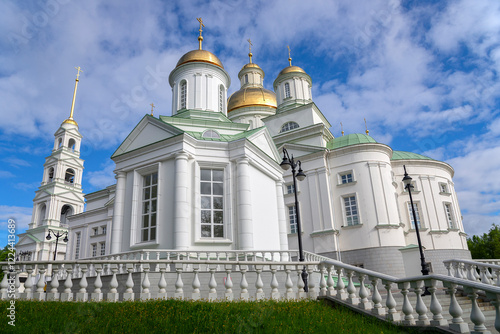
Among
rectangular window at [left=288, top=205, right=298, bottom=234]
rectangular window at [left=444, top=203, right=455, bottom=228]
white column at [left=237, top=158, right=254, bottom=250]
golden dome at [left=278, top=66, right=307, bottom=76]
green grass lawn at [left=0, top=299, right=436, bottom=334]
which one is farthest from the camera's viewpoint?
golden dome at [left=278, top=66, right=307, bottom=76]

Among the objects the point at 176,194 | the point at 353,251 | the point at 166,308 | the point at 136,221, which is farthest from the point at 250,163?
the point at 353,251

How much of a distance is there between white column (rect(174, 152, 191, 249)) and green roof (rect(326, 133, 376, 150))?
17.6 m

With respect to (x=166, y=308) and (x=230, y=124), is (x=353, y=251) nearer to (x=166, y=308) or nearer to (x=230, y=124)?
(x=230, y=124)

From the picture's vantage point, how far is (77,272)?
12711 millimetres

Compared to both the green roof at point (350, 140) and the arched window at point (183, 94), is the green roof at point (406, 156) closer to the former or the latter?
the green roof at point (350, 140)

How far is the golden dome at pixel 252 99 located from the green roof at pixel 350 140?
1315 centimetres

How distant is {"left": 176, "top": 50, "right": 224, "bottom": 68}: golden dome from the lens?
22.8 meters

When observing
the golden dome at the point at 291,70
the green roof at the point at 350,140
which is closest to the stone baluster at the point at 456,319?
the green roof at the point at 350,140

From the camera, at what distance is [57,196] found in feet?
177

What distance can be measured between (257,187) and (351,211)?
12.9 meters

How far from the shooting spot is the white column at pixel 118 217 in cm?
1616

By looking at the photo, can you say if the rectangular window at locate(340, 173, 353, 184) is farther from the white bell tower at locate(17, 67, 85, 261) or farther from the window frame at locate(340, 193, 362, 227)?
the white bell tower at locate(17, 67, 85, 261)

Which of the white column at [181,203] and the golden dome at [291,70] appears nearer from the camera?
the white column at [181,203]

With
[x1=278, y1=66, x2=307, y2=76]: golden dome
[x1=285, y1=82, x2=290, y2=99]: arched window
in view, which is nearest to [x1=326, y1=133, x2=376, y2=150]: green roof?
[x1=285, y1=82, x2=290, y2=99]: arched window
